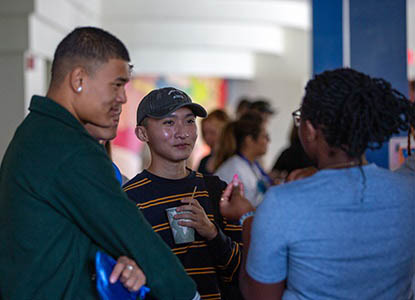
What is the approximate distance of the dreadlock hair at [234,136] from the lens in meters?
4.74

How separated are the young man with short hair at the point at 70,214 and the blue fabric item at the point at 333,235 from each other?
10.9 inches

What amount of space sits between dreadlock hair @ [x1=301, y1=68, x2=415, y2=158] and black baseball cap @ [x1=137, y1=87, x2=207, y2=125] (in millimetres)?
865

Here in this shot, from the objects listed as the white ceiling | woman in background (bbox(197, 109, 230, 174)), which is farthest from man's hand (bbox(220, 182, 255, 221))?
the white ceiling

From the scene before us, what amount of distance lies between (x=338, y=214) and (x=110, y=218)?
0.64 m

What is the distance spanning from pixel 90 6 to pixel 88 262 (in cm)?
796

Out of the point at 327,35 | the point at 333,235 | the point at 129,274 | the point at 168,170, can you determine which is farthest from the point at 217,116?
the point at 129,274

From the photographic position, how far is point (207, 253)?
7.73 ft

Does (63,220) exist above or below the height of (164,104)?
below

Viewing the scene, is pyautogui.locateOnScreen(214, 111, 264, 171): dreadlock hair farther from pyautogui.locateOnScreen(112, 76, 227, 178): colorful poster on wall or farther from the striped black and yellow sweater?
pyautogui.locateOnScreen(112, 76, 227, 178): colorful poster on wall

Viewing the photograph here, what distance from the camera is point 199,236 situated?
2.36 m

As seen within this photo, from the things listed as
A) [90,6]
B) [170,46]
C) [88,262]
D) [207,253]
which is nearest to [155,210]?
[207,253]

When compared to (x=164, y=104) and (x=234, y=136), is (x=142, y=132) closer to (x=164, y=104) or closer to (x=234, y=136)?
(x=164, y=104)

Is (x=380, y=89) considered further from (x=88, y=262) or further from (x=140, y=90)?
(x=140, y=90)

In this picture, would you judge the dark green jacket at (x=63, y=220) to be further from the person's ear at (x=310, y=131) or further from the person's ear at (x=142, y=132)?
the person's ear at (x=142, y=132)
